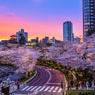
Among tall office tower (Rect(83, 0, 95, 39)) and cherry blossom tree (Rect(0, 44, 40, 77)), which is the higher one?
tall office tower (Rect(83, 0, 95, 39))

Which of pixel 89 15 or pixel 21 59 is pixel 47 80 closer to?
pixel 21 59

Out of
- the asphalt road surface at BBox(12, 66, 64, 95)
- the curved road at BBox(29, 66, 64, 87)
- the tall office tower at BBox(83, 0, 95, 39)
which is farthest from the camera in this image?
the tall office tower at BBox(83, 0, 95, 39)

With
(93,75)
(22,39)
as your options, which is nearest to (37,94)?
(93,75)

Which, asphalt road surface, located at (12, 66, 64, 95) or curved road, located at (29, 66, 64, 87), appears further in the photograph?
curved road, located at (29, 66, 64, 87)

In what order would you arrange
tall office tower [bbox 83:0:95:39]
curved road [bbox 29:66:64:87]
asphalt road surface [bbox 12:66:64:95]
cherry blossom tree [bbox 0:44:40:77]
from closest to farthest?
asphalt road surface [bbox 12:66:64:95] < curved road [bbox 29:66:64:87] < cherry blossom tree [bbox 0:44:40:77] < tall office tower [bbox 83:0:95:39]

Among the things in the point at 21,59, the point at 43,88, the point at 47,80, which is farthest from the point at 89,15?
the point at 43,88

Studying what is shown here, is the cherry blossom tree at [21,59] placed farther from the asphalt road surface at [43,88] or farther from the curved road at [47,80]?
the asphalt road surface at [43,88]

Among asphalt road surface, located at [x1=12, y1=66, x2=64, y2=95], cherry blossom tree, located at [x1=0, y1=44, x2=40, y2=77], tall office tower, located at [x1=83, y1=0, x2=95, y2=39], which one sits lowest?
asphalt road surface, located at [x1=12, y1=66, x2=64, y2=95]

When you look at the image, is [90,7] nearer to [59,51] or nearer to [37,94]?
[59,51]

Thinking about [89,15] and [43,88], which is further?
[89,15]

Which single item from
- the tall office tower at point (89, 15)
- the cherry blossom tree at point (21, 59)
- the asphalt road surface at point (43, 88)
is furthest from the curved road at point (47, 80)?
the tall office tower at point (89, 15)

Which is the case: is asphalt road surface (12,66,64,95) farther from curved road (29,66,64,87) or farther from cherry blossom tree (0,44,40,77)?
cherry blossom tree (0,44,40,77)

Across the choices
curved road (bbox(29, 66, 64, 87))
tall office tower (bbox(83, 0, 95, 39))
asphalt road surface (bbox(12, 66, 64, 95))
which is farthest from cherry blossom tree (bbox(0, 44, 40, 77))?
tall office tower (bbox(83, 0, 95, 39))

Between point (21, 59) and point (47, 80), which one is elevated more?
point (21, 59)
